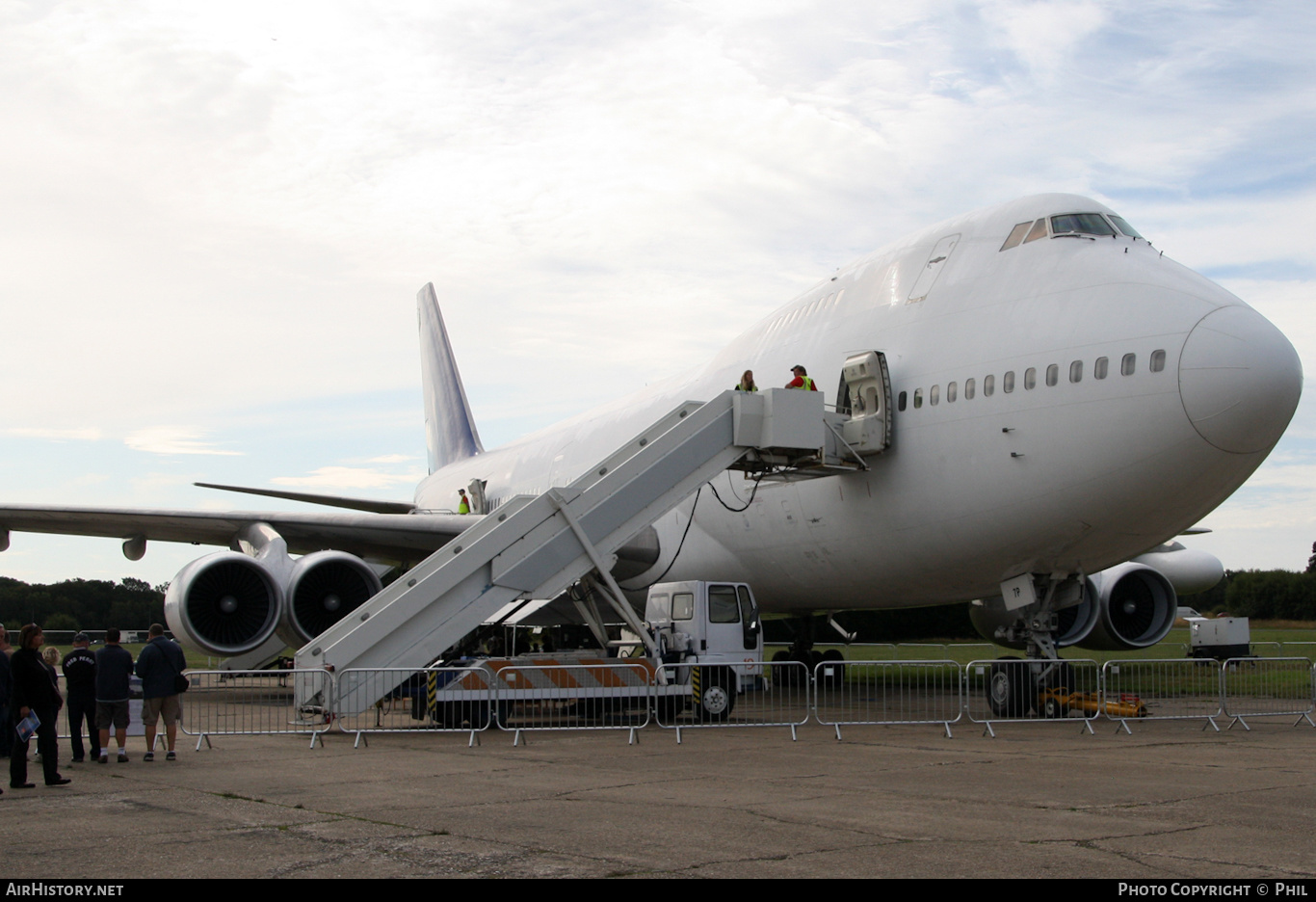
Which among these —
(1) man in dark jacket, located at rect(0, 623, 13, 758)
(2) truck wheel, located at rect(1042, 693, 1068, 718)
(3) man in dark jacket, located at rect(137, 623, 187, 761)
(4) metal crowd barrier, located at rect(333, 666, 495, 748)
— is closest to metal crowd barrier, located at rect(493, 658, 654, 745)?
(4) metal crowd barrier, located at rect(333, 666, 495, 748)

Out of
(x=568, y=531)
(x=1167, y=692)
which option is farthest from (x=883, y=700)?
(x=568, y=531)

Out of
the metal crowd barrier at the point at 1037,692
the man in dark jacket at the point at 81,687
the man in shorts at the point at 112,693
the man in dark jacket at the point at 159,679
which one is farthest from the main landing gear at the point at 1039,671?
the man in dark jacket at the point at 81,687

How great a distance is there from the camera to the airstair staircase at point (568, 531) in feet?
40.4

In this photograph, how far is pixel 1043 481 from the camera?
11758 millimetres

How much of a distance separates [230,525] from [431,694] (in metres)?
8.44

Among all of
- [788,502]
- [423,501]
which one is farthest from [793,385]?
[423,501]

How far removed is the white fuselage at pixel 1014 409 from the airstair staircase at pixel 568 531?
1050 millimetres

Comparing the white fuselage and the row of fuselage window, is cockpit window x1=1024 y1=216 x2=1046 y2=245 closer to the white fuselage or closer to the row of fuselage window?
the white fuselage

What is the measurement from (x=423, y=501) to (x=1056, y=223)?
861 inches

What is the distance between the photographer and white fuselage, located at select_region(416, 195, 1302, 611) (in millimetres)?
10945

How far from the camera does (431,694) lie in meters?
12.3

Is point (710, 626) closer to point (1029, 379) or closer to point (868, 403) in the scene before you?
point (868, 403)

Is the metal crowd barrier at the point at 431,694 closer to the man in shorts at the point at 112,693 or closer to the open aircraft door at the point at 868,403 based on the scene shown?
the man in shorts at the point at 112,693

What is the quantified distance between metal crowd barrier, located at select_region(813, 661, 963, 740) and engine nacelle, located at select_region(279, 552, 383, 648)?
6897 mm
